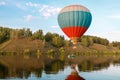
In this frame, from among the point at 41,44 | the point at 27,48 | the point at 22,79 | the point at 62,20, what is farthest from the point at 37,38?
the point at 22,79

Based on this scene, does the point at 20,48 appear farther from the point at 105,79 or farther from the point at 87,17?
the point at 105,79

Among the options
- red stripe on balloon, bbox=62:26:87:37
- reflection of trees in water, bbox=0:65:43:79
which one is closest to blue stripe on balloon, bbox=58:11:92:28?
red stripe on balloon, bbox=62:26:87:37

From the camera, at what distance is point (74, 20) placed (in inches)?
2689

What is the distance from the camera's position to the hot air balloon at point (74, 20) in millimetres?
68312

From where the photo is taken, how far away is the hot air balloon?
68312mm

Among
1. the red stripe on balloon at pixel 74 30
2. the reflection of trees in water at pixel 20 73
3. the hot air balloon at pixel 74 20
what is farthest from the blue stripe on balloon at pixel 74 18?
the reflection of trees in water at pixel 20 73

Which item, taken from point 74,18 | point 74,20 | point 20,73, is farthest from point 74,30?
point 20,73

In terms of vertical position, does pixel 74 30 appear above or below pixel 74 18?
below

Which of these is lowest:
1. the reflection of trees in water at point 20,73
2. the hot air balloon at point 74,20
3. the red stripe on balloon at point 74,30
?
the reflection of trees in water at point 20,73

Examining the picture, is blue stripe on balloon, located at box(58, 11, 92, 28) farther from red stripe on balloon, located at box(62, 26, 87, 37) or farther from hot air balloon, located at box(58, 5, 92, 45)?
red stripe on balloon, located at box(62, 26, 87, 37)

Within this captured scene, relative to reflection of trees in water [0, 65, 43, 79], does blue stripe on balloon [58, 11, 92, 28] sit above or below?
above

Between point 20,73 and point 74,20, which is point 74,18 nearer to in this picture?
point 74,20

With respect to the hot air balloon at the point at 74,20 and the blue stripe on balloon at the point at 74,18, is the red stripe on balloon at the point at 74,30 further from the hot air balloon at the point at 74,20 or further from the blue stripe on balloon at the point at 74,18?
the blue stripe on balloon at the point at 74,18

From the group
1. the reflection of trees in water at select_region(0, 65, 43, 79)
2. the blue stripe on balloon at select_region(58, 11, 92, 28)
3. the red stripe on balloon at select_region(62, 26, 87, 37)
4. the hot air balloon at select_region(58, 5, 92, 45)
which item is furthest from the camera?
the red stripe on balloon at select_region(62, 26, 87, 37)
